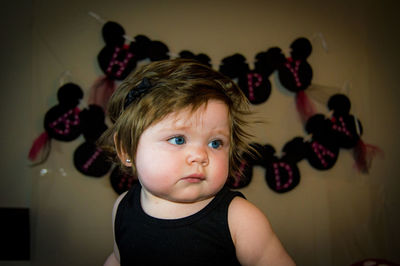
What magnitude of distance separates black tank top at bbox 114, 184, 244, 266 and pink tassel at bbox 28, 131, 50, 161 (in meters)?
0.56

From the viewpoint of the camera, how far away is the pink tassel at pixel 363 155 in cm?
121

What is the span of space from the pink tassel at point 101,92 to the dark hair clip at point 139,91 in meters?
0.41

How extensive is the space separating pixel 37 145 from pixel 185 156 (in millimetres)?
702

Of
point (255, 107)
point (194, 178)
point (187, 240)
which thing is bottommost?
point (187, 240)

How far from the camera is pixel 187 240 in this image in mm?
595

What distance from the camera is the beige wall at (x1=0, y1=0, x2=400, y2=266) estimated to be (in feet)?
3.19

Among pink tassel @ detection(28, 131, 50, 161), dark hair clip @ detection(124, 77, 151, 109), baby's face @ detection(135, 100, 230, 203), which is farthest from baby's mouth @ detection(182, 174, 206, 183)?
pink tassel @ detection(28, 131, 50, 161)

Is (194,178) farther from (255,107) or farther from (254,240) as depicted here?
(255,107)

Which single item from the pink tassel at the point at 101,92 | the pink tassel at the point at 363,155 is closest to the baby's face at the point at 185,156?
the pink tassel at the point at 101,92

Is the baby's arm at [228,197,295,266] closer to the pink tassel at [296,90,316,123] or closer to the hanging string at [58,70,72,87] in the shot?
the pink tassel at [296,90,316,123]

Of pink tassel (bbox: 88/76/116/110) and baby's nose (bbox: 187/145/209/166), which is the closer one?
baby's nose (bbox: 187/145/209/166)

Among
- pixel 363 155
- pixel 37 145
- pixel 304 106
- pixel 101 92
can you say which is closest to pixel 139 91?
pixel 101 92

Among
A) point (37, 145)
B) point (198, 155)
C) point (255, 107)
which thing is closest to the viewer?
point (198, 155)

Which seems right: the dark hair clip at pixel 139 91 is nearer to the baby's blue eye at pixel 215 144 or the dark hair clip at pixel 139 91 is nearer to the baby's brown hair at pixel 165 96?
the baby's brown hair at pixel 165 96
